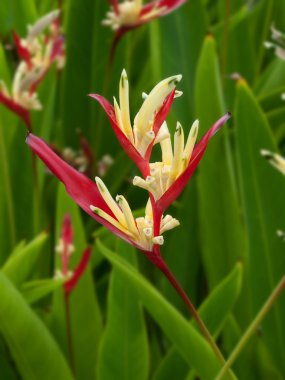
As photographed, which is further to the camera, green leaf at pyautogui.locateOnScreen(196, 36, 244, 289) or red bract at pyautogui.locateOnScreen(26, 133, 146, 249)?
green leaf at pyautogui.locateOnScreen(196, 36, 244, 289)

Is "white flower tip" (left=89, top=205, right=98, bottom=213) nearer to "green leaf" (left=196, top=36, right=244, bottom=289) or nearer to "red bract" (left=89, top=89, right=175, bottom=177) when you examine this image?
"red bract" (left=89, top=89, right=175, bottom=177)

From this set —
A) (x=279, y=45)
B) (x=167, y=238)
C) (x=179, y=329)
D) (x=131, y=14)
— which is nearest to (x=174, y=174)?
(x=179, y=329)

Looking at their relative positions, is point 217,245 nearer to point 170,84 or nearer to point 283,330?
point 283,330

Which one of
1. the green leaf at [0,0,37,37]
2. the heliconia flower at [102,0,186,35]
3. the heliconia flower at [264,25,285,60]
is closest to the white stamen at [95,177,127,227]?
the heliconia flower at [264,25,285,60]

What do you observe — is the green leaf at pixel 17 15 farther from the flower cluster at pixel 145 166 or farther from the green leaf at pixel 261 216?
the flower cluster at pixel 145 166

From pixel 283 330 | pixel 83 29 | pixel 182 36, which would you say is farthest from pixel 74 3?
pixel 283 330

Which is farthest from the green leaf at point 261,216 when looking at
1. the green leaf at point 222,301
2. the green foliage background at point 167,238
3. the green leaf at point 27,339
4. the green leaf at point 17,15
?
the green leaf at point 17,15

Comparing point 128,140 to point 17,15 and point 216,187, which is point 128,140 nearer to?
point 216,187
